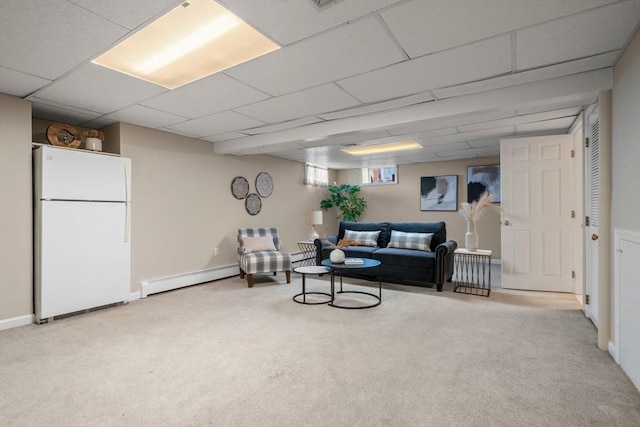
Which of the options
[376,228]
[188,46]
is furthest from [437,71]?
[376,228]

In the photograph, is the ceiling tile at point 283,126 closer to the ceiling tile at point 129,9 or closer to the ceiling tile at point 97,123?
the ceiling tile at point 97,123

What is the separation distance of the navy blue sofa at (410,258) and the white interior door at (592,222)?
1544 mm

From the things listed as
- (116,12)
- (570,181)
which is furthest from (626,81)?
(116,12)

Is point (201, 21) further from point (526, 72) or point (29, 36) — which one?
point (526, 72)

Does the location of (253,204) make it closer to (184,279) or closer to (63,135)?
(184,279)

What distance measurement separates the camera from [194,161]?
15.8 feet

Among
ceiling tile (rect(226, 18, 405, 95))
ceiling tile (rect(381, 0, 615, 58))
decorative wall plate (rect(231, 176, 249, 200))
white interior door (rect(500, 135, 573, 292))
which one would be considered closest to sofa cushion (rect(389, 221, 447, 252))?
white interior door (rect(500, 135, 573, 292))

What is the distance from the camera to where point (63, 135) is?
367cm

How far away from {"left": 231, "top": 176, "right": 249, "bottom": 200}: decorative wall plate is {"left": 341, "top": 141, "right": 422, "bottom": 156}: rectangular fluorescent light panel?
6.18 ft

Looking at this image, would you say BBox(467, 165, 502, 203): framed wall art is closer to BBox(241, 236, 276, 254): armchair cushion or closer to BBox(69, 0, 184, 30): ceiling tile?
BBox(241, 236, 276, 254): armchair cushion

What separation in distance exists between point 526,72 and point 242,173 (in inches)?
173

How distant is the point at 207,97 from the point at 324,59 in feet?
4.57

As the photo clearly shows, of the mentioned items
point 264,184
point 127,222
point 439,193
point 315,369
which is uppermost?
point 264,184

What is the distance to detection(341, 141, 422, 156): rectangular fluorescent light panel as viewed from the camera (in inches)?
210
